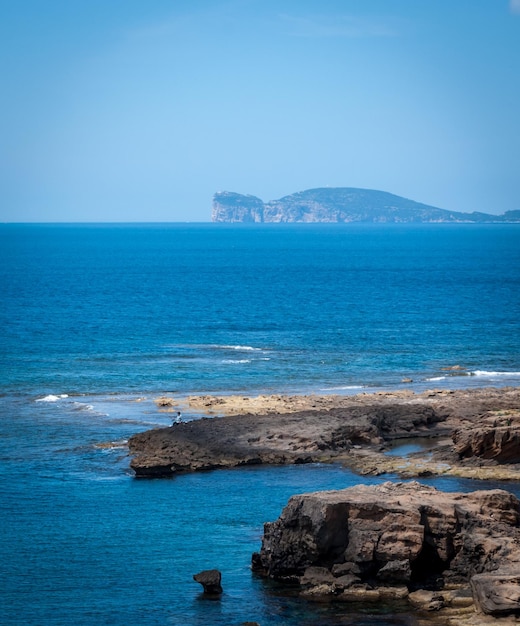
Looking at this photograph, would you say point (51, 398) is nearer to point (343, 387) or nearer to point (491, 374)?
point (343, 387)

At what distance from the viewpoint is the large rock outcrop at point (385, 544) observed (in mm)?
43000

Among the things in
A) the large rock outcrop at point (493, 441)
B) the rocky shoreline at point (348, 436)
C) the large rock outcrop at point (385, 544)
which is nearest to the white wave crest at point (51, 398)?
the rocky shoreline at point (348, 436)

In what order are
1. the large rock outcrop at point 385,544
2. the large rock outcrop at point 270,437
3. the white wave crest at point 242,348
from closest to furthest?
the large rock outcrop at point 385,544
the large rock outcrop at point 270,437
the white wave crest at point 242,348

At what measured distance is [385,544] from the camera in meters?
43.1

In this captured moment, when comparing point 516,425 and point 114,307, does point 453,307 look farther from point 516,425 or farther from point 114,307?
point 516,425

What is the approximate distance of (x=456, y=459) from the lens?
204 ft

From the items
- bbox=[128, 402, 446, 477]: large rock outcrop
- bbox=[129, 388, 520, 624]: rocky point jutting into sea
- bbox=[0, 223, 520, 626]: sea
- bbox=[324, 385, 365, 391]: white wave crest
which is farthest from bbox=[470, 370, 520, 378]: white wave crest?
bbox=[129, 388, 520, 624]: rocky point jutting into sea

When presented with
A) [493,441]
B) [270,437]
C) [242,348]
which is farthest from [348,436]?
[242,348]

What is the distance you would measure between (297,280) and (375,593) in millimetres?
154806

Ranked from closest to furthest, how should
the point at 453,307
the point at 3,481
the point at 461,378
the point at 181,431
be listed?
1. the point at 3,481
2. the point at 181,431
3. the point at 461,378
4. the point at 453,307

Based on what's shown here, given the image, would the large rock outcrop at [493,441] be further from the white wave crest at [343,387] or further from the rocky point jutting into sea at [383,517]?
the white wave crest at [343,387]

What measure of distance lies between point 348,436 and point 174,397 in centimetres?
1873

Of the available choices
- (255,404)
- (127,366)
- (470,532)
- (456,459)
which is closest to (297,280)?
(127,366)

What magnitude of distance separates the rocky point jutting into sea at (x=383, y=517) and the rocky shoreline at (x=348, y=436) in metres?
0.10
